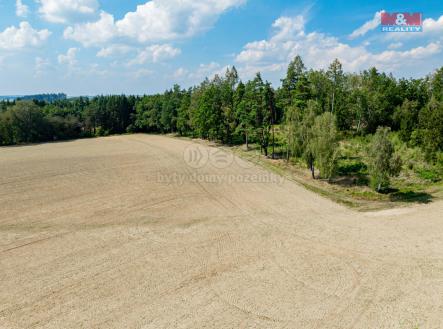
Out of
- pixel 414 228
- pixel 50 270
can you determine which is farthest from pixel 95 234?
pixel 414 228

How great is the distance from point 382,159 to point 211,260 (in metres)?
21.0

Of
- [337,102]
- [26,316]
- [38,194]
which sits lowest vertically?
[26,316]

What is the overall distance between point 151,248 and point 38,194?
1805cm

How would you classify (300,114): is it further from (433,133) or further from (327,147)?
(433,133)

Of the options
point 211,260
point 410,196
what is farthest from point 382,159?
point 211,260

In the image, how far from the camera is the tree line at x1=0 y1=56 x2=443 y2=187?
36875 mm

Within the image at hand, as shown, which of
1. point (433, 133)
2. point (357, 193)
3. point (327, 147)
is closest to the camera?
point (357, 193)

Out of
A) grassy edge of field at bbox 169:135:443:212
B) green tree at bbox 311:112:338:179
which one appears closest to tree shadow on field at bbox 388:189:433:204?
grassy edge of field at bbox 169:135:443:212

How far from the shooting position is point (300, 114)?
127 feet

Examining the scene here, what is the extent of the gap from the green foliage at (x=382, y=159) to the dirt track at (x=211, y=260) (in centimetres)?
452

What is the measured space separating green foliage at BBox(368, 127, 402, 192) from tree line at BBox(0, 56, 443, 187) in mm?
122

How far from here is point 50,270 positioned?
52.7 ft

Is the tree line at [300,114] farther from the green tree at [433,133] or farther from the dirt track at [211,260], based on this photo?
the dirt track at [211,260]

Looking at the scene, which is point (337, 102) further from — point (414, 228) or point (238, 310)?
point (238, 310)
